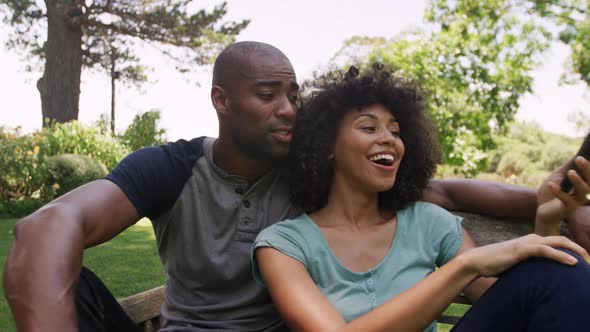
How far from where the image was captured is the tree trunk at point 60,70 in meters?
15.2

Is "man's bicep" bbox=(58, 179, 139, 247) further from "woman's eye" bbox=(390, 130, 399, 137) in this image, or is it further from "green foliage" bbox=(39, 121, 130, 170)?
"green foliage" bbox=(39, 121, 130, 170)

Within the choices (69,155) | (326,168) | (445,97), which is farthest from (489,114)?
(326,168)

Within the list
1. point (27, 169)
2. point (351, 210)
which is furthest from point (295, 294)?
point (27, 169)

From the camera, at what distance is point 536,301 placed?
151cm

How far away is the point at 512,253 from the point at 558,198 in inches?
17.5

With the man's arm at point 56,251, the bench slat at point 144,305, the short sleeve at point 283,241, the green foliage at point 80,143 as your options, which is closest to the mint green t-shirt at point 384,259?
the short sleeve at point 283,241

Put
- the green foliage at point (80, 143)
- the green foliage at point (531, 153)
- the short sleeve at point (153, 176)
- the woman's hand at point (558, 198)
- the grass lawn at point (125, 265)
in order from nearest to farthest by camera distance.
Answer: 1. the woman's hand at point (558, 198)
2. the short sleeve at point (153, 176)
3. the grass lawn at point (125, 265)
4. the green foliage at point (80, 143)
5. the green foliage at point (531, 153)

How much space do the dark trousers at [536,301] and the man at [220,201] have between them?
72cm

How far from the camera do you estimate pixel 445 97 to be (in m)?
13.4

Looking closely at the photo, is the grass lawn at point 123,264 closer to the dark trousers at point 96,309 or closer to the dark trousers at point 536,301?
the dark trousers at point 96,309

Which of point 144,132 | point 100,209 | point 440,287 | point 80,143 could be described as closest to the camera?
point 440,287

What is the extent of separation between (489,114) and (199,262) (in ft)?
40.9

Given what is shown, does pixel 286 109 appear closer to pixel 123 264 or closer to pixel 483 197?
pixel 483 197

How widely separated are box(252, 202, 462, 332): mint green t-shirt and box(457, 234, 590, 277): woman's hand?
1.20 ft
